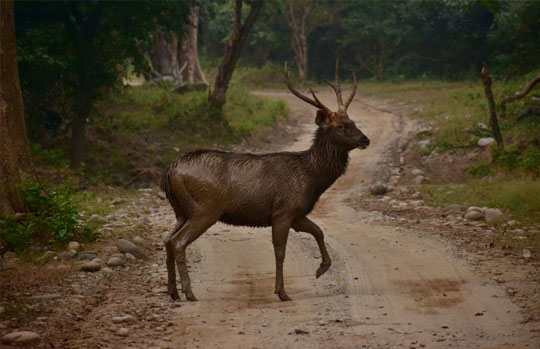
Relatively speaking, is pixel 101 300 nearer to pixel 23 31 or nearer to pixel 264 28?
pixel 23 31

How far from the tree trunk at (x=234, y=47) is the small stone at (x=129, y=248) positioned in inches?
509

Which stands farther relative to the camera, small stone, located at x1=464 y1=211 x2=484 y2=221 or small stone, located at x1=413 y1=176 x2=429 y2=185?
small stone, located at x1=413 y1=176 x2=429 y2=185

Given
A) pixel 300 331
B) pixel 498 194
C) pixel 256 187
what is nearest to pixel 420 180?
pixel 498 194

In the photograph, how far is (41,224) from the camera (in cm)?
1032

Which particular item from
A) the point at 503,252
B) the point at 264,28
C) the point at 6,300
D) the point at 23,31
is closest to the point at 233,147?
the point at 23,31

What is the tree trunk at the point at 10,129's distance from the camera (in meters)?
10.2

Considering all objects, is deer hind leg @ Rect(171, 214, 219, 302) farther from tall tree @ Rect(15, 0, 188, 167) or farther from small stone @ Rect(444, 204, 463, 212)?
tall tree @ Rect(15, 0, 188, 167)

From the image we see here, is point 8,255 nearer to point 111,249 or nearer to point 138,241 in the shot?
point 111,249

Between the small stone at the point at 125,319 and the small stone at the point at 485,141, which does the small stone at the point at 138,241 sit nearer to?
the small stone at the point at 125,319

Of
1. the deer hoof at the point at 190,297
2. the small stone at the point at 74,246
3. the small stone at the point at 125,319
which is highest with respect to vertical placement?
the small stone at the point at 125,319

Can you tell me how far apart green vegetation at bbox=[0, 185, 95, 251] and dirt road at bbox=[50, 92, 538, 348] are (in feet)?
4.33

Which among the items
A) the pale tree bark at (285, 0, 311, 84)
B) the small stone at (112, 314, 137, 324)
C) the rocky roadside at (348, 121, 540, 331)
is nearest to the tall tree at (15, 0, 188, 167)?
the rocky roadside at (348, 121, 540, 331)

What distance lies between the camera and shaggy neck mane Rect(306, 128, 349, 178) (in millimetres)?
8734

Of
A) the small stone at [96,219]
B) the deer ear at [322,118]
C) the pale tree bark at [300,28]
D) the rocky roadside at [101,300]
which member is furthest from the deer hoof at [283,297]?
the pale tree bark at [300,28]
